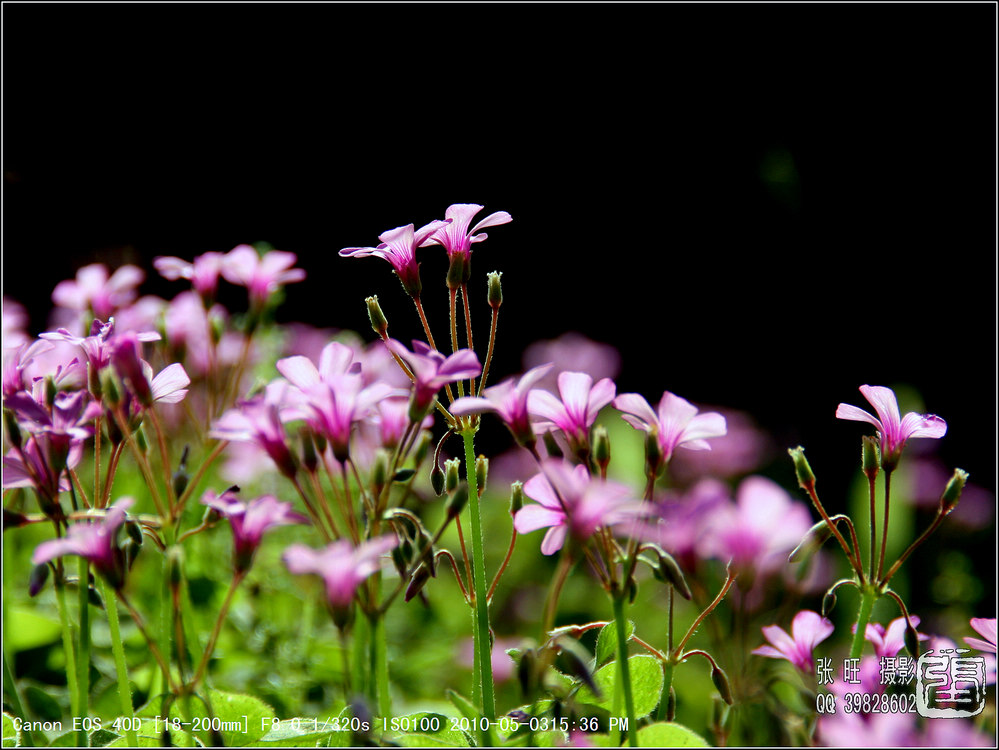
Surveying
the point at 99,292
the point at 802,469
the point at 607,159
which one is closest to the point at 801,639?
the point at 802,469

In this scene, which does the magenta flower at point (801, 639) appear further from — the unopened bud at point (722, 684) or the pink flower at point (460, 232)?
the pink flower at point (460, 232)

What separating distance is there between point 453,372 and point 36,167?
3900 millimetres

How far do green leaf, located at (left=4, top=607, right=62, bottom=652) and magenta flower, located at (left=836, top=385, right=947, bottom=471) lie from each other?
3.87 feet

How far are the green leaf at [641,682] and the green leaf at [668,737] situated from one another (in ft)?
0.48

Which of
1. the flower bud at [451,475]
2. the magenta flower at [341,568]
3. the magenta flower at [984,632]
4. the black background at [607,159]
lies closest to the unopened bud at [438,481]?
the flower bud at [451,475]

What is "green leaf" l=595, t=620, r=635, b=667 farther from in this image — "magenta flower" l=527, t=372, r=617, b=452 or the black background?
the black background

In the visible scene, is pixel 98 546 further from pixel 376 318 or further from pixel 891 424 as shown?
pixel 891 424

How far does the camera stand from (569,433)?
32.4 inches

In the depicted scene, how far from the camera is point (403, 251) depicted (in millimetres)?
945

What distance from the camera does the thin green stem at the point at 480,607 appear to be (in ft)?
2.66

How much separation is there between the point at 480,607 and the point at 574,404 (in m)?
0.23

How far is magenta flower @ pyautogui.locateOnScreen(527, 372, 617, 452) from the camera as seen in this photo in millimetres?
795

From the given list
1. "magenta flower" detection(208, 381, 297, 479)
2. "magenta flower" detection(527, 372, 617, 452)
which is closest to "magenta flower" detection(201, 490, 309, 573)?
"magenta flower" detection(208, 381, 297, 479)

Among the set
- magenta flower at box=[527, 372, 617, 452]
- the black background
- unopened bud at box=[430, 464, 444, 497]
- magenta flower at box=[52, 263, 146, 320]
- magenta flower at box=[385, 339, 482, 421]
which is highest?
the black background
